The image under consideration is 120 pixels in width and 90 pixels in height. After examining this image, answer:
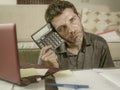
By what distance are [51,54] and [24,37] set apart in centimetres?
196

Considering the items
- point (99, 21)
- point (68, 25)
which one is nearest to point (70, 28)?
point (68, 25)

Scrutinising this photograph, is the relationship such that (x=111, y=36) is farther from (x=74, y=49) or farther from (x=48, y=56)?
(x=48, y=56)

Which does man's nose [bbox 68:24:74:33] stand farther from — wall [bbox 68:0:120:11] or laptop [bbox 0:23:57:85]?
wall [bbox 68:0:120:11]

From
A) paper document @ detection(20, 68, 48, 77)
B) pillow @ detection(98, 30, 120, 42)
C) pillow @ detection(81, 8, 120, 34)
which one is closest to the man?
paper document @ detection(20, 68, 48, 77)

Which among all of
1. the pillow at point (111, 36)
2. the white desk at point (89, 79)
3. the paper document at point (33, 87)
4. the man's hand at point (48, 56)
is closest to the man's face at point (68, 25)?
the man's hand at point (48, 56)

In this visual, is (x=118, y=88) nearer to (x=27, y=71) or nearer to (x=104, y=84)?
(x=104, y=84)

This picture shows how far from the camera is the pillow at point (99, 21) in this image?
9.46ft

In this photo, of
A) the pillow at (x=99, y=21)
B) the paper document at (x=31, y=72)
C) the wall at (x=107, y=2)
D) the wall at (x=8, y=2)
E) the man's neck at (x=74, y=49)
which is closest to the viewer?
the paper document at (x=31, y=72)

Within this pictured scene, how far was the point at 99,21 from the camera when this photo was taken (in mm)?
2930

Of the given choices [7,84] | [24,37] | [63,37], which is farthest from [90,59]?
[24,37]

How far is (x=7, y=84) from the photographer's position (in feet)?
2.55

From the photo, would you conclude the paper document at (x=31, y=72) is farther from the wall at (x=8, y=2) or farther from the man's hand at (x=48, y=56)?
the wall at (x=8, y=2)

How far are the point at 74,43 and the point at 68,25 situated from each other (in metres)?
0.14

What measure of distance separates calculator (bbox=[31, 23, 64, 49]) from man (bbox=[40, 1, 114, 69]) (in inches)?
1.7
